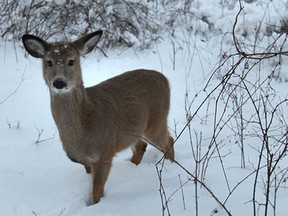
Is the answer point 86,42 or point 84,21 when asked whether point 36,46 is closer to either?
point 86,42

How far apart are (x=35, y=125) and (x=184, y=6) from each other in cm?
508

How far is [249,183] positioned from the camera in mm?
4535

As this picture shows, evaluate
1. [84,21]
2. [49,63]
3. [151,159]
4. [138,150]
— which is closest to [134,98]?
[138,150]

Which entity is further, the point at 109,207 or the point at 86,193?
the point at 86,193

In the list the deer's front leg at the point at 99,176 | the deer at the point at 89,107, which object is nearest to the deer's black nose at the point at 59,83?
the deer at the point at 89,107

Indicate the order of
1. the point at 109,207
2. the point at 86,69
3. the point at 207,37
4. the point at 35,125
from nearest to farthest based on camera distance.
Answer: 1. the point at 109,207
2. the point at 35,125
3. the point at 86,69
4. the point at 207,37

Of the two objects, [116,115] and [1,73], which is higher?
[116,115]

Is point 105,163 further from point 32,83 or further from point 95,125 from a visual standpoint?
point 32,83

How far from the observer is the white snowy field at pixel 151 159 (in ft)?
13.9

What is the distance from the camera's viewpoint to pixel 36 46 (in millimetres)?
4605

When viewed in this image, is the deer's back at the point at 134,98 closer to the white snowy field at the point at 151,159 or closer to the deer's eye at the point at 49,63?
the white snowy field at the point at 151,159

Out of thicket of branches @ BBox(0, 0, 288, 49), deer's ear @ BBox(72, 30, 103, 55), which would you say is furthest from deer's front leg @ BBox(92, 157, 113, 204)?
thicket of branches @ BBox(0, 0, 288, 49)

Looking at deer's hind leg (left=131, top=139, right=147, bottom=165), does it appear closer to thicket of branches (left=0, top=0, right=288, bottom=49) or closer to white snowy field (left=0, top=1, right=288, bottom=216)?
white snowy field (left=0, top=1, right=288, bottom=216)

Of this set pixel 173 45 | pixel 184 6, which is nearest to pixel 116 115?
pixel 173 45
